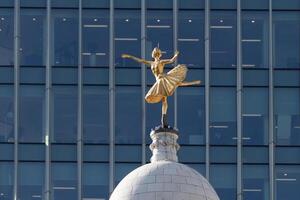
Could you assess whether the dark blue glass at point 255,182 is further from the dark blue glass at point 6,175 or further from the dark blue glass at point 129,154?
the dark blue glass at point 6,175

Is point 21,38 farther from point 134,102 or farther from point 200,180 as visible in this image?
point 200,180

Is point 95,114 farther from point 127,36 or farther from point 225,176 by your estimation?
point 225,176

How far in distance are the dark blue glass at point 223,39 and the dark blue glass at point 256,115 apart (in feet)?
6.72

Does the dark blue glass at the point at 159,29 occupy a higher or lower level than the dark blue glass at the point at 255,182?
higher

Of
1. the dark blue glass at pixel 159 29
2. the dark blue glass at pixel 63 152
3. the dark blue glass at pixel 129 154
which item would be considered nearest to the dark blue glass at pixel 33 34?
the dark blue glass at pixel 63 152

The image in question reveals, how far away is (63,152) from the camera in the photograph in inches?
5979

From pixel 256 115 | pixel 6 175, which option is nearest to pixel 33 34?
pixel 6 175

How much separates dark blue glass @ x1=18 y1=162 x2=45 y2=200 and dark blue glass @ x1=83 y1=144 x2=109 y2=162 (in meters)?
2.49

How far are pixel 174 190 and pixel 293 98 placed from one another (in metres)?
49.4

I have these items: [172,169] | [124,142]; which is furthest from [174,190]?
[124,142]

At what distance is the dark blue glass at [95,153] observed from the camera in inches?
5974

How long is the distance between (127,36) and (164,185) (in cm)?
4928

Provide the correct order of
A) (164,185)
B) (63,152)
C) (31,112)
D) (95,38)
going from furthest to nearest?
(95,38) < (31,112) < (63,152) < (164,185)

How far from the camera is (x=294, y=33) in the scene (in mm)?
155625
